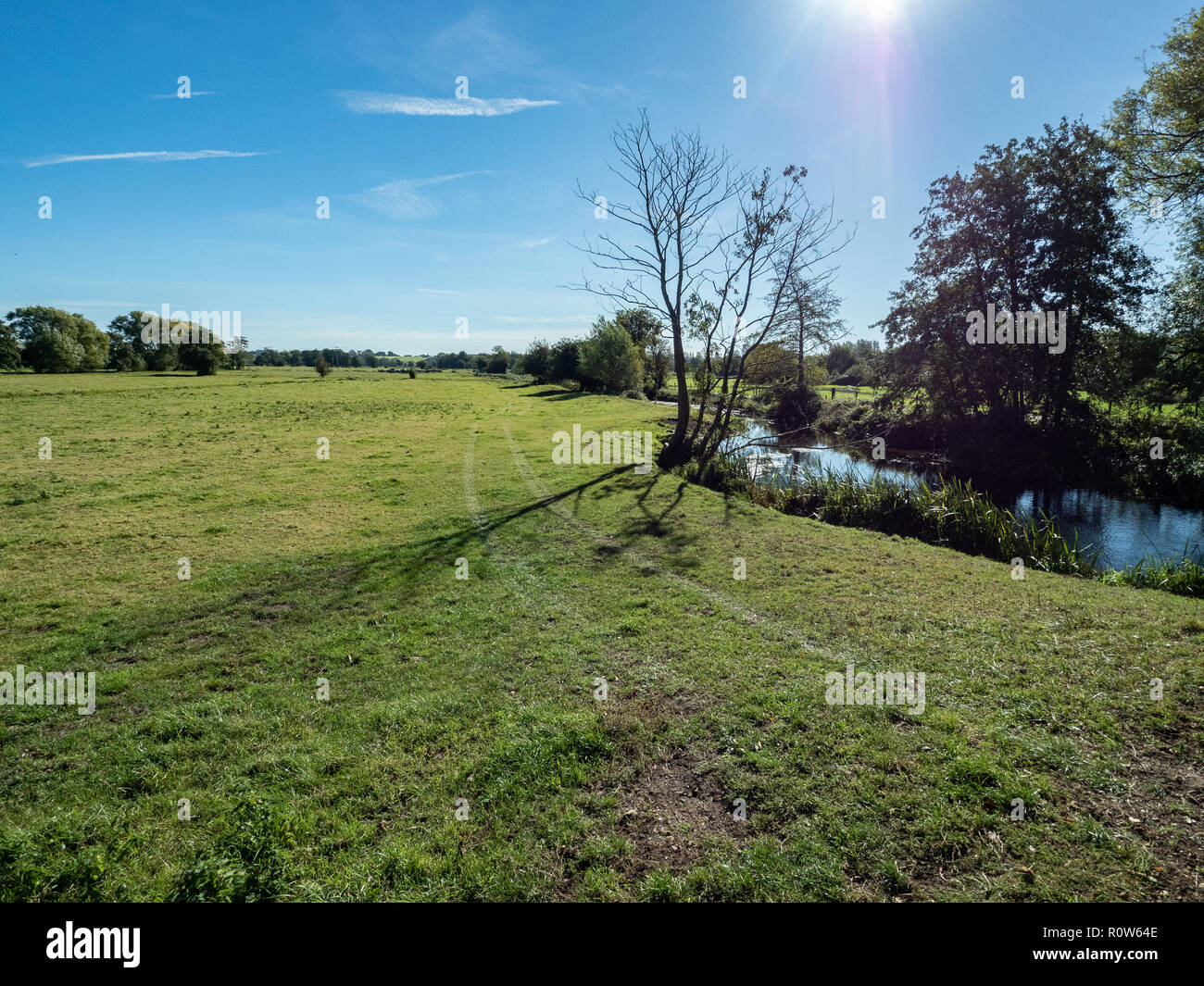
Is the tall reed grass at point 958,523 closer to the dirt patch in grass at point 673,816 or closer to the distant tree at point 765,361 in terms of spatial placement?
the distant tree at point 765,361

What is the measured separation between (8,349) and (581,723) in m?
112

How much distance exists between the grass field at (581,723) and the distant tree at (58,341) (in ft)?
306

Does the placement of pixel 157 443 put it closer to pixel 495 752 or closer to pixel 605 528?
pixel 605 528

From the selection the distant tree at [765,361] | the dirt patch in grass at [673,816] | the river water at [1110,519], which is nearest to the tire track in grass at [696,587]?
the dirt patch in grass at [673,816]

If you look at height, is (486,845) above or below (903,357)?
below

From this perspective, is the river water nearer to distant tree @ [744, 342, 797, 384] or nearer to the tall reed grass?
the tall reed grass

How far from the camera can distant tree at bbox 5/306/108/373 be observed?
7700 cm

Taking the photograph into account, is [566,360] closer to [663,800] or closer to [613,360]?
[613,360]

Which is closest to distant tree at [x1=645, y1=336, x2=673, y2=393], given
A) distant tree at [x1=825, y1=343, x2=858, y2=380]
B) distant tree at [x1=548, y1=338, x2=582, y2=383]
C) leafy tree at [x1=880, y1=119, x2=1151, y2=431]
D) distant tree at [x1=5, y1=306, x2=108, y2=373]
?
distant tree at [x1=548, y1=338, x2=582, y2=383]

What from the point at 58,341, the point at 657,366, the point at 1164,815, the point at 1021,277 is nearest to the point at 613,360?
the point at 657,366

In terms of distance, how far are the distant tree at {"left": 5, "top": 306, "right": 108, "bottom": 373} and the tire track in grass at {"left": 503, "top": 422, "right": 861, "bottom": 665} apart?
9967cm
